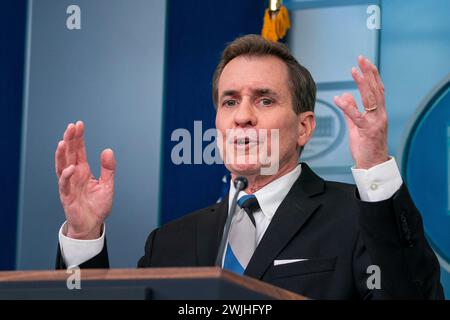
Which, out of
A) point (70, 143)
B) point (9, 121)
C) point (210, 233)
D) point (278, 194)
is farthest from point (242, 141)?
point (9, 121)

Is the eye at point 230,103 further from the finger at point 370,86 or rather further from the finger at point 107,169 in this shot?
the finger at point 370,86

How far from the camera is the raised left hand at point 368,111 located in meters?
1.90

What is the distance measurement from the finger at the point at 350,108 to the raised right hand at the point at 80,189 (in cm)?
67

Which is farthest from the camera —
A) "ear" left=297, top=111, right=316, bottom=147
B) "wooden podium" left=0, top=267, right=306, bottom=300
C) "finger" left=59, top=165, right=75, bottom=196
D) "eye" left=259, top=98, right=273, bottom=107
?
"ear" left=297, top=111, right=316, bottom=147

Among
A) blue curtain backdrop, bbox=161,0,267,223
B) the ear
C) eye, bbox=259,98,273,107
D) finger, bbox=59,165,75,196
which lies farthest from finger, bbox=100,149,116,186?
blue curtain backdrop, bbox=161,0,267,223

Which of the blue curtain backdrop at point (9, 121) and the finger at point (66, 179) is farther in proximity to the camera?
the blue curtain backdrop at point (9, 121)

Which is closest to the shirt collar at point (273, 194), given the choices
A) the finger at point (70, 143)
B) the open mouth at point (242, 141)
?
the open mouth at point (242, 141)

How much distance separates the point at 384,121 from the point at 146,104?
168cm

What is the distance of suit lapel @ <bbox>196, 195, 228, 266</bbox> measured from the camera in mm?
2418

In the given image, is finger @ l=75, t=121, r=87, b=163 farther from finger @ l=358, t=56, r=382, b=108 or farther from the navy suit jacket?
finger @ l=358, t=56, r=382, b=108

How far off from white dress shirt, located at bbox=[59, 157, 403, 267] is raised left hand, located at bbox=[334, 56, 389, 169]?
4 centimetres

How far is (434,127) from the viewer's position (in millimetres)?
3512

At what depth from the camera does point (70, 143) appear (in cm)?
220
